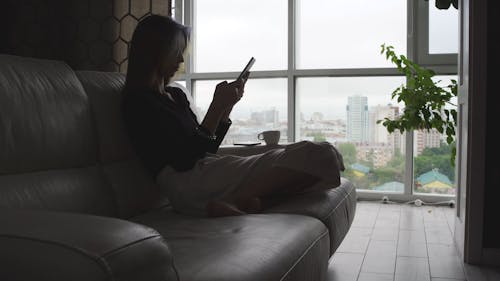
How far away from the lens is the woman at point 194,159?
1624 mm

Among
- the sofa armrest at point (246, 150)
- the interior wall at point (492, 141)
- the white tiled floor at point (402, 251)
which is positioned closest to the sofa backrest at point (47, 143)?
the sofa armrest at point (246, 150)

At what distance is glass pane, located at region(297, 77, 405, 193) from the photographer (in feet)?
13.7

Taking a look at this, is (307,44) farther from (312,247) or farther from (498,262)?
(312,247)

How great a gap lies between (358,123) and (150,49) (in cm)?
282

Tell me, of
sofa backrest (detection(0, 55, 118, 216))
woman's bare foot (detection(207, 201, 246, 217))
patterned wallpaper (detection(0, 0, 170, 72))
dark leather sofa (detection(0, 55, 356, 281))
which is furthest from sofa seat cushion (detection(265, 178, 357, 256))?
patterned wallpaper (detection(0, 0, 170, 72))

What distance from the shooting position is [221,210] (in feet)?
5.06

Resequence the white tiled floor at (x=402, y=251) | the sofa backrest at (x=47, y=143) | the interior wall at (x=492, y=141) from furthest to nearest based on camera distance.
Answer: the interior wall at (x=492, y=141) → the white tiled floor at (x=402, y=251) → the sofa backrest at (x=47, y=143)

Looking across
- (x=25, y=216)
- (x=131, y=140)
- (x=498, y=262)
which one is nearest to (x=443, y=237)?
(x=498, y=262)

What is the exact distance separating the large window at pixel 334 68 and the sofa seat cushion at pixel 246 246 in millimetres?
2835

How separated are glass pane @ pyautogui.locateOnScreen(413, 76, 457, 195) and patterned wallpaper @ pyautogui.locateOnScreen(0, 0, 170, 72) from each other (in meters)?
2.31

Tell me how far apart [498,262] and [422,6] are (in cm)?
234

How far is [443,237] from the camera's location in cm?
282

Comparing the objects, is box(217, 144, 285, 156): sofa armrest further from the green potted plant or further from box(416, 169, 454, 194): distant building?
box(416, 169, 454, 194): distant building

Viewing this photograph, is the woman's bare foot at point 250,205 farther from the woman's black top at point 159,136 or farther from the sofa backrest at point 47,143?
the sofa backrest at point 47,143
